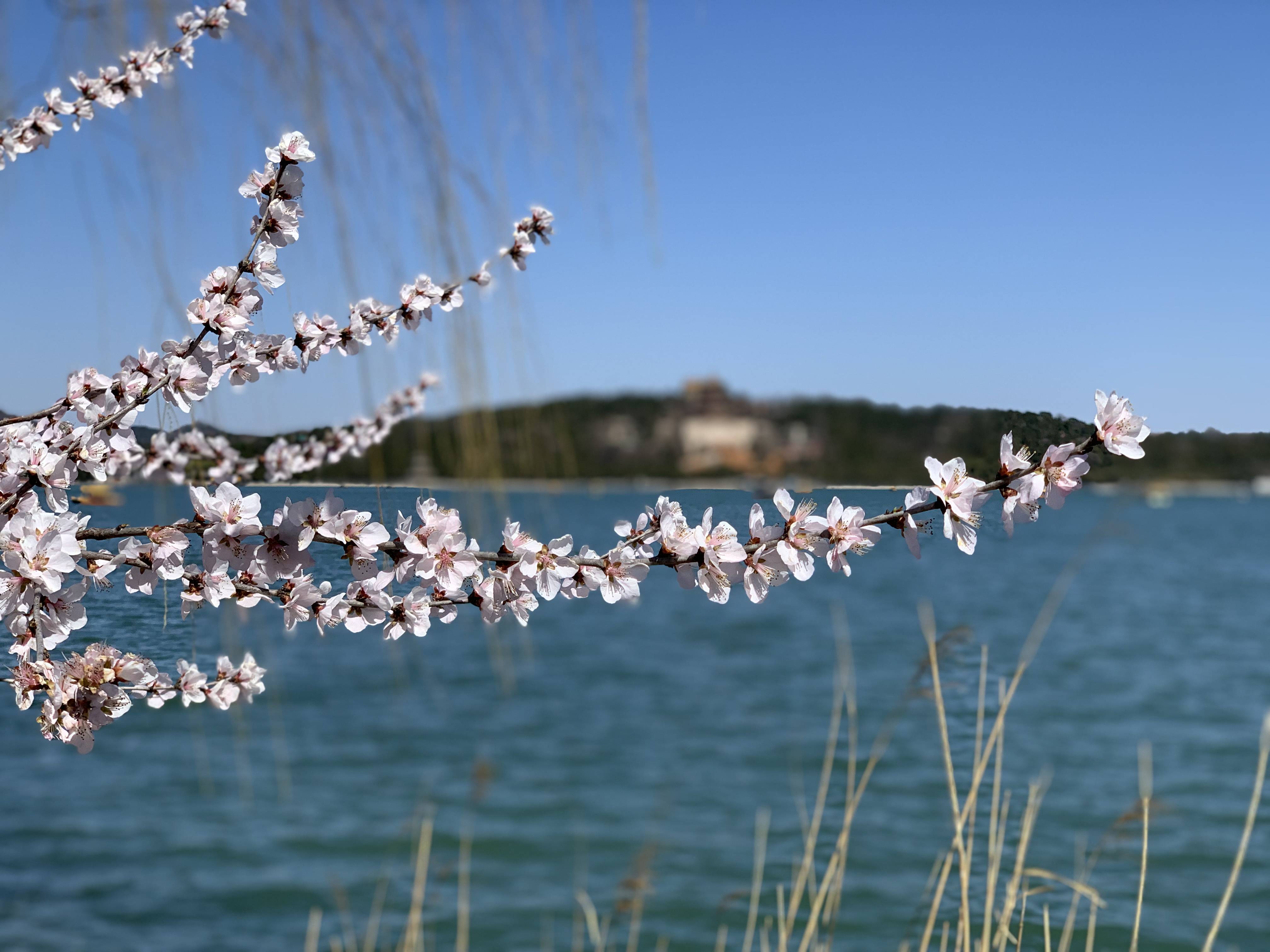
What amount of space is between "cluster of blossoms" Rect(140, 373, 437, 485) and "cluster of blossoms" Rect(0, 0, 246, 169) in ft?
1.83

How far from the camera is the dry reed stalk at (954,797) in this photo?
1.88m

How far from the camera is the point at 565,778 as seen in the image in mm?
10578

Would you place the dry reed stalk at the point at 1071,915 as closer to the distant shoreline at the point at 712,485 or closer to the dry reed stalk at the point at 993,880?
the dry reed stalk at the point at 993,880

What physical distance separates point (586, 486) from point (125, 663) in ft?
5.62

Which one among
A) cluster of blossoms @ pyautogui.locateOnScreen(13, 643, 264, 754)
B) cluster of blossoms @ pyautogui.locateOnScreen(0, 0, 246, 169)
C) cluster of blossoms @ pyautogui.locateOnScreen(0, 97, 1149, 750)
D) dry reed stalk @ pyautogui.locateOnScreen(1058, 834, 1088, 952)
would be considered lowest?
A: dry reed stalk @ pyautogui.locateOnScreen(1058, 834, 1088, 952)

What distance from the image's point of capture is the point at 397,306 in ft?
4.45

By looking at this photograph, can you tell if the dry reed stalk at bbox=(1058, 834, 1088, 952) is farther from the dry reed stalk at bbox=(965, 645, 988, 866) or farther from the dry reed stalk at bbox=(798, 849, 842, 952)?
the dry reed stalk at bbox=(798, 849, 842, 952)

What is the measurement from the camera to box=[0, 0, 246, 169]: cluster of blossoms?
5.81 ft

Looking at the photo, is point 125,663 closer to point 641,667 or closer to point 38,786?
point 38,786

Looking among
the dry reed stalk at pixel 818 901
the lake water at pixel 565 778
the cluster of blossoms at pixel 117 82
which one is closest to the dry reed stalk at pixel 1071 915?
the lake water at pixel 565 778

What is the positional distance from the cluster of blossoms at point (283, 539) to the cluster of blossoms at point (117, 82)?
92 cm

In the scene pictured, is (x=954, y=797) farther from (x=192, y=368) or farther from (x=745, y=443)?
(x=192, y=368)

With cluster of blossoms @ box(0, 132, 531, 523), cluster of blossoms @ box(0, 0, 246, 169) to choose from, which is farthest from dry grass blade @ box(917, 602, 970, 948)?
cluster of blossoms @ box(0, 0, 246, 169)

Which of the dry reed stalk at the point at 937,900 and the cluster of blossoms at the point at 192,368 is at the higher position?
the cluster of blossoms at the point at 192,368
